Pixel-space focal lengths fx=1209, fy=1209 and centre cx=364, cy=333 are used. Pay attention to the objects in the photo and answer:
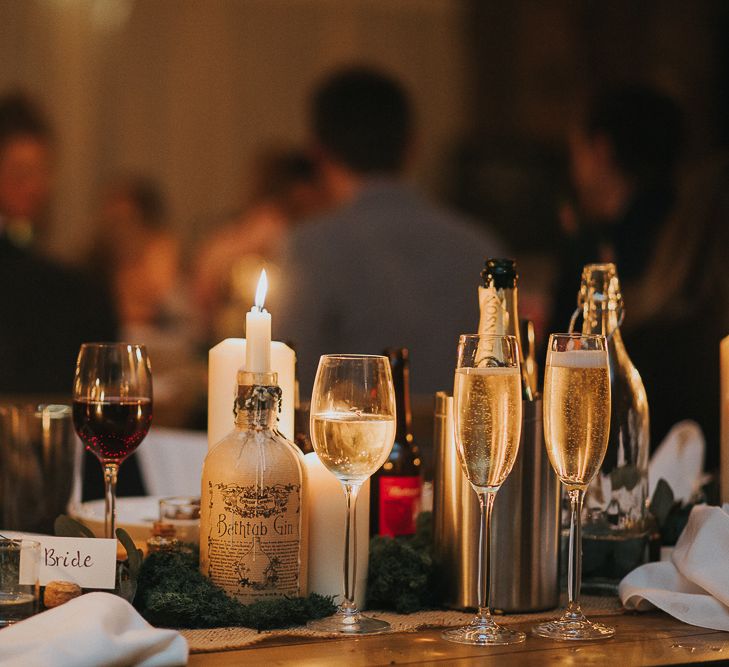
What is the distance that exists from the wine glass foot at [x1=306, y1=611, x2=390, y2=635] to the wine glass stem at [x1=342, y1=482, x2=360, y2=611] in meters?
0.01

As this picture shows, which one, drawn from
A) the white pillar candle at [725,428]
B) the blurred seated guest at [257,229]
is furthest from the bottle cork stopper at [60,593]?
the blurred seated guest at [257,229]

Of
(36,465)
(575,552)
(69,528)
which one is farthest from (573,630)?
(36,465)

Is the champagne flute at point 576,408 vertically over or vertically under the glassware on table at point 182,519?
over

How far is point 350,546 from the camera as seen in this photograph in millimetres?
1090

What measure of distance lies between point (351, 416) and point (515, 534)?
0.76ft

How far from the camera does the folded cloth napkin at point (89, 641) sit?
0.91 meters

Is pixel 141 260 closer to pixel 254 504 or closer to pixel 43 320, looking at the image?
pixel 43 320

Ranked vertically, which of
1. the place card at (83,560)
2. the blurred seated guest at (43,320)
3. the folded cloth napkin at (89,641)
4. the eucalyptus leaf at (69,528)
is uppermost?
the blurred seated guest at (43,320)

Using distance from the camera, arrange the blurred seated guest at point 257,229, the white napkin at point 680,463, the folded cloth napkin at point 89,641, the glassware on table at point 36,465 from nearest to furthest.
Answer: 1. the folded cloth napkin at point 89,641
2. the glassware on table at point 36,465
3. the white napkin at point 680,463
4. the blurred seated guest at point 257,229

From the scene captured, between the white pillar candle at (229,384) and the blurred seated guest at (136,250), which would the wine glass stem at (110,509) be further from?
the blurred seated guest at (136,250)

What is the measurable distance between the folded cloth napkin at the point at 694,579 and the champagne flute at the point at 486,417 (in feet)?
0.56

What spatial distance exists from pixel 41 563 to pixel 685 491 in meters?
0.92

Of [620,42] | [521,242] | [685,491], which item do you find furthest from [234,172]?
[685,491]

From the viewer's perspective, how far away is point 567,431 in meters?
1.09
